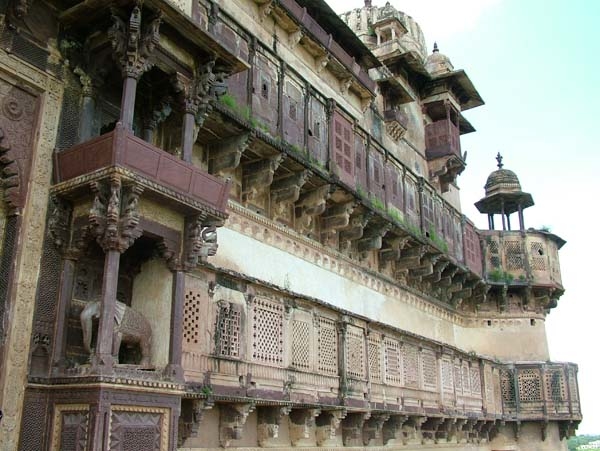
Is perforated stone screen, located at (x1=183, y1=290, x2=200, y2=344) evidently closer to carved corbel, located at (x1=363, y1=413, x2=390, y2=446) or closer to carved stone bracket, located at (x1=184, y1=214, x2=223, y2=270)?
carved stone bracket, located at (x1=184, y1=214, x2=223, y2=270)

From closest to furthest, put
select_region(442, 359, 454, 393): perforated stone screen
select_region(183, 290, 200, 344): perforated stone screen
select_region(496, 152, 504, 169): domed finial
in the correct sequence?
1. select_region(183, 290, 200, 344): perforated stone screen
2. select_region(442, 359, 454, 393): perforated stone screen
3. select_region(496, 152, 504, 169): domed finial

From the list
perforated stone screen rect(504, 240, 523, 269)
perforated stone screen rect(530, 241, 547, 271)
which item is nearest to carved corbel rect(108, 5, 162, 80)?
perforated stone screen rect(504, 240, 523, 269)

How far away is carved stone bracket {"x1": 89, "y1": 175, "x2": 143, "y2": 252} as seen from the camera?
7.16 meters

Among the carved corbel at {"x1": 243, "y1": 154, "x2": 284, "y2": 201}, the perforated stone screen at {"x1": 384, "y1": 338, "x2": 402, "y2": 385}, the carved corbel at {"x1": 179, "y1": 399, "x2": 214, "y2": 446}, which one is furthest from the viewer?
the perforated stone screen at {"x1": 384, "y1": 338, "x2": 402, "y2": 385}

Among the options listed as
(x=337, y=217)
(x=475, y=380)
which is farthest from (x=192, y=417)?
(x=475, y=380)

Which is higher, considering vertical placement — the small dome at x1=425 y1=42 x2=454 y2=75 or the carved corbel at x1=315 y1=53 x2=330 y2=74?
the small dome at x1=425 y1=42 x2=454 y2=75

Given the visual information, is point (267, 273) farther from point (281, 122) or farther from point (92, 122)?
point (92, 122)

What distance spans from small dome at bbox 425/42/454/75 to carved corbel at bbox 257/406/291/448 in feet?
51.3

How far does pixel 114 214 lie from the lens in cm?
714

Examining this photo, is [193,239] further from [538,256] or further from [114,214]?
[538,256]

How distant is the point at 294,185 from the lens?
11.8 meters

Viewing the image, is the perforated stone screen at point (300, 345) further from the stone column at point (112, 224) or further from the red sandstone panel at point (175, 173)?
the stone column at point (112, 224)

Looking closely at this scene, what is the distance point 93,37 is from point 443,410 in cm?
1174

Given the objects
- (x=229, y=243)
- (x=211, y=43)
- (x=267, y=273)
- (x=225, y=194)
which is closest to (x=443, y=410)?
(x=267, y=273)
